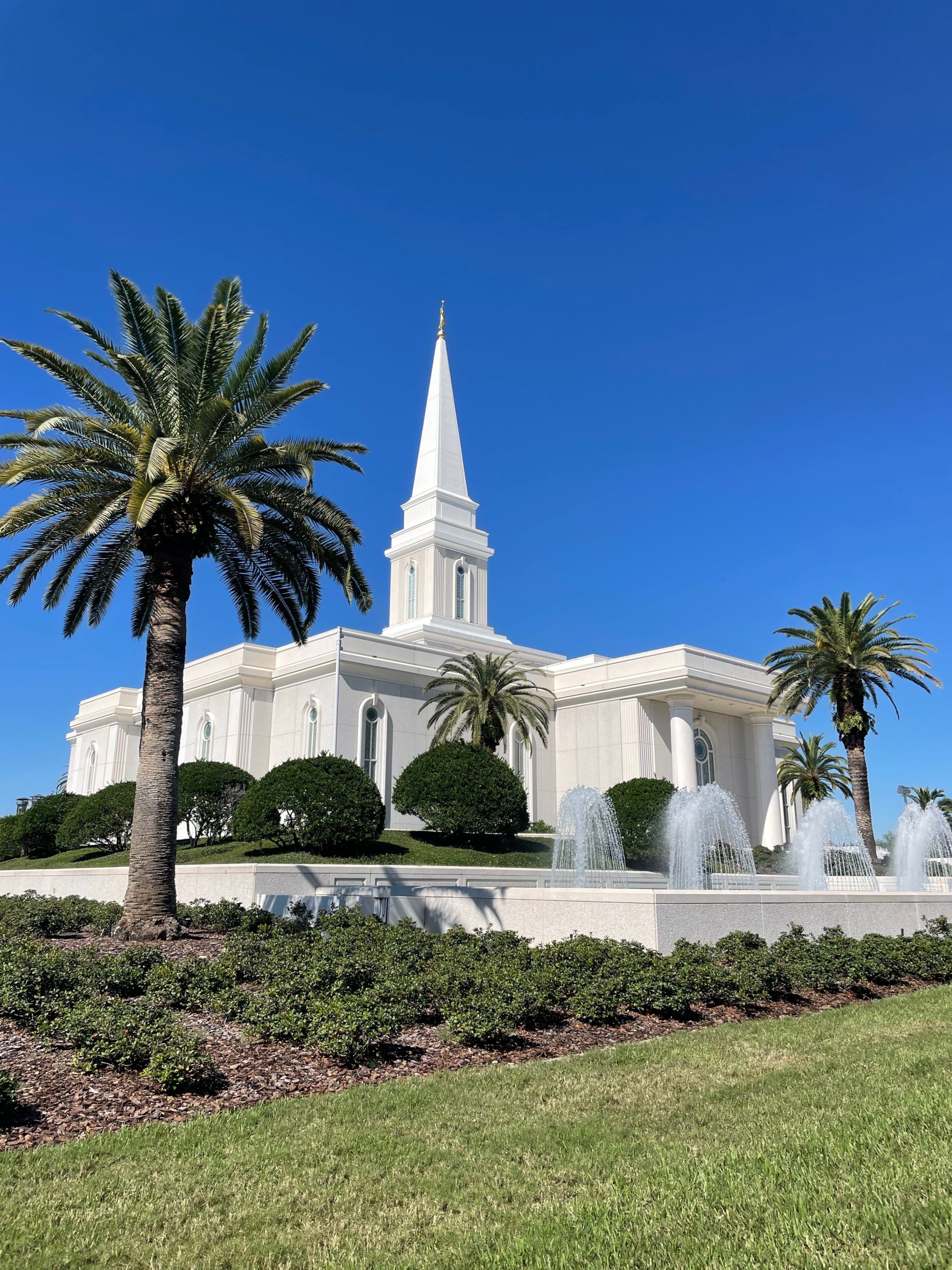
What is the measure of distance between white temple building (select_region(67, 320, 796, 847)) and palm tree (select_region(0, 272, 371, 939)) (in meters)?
15.9

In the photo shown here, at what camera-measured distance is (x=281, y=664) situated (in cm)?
3403

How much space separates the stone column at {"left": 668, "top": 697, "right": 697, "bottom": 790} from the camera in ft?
109

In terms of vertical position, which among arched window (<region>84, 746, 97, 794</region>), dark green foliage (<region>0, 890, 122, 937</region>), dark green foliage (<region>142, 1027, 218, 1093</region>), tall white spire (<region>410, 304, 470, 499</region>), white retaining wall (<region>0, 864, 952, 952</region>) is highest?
tall white spire (<region>410, 304, 470, 499</region>)

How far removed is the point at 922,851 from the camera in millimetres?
26109

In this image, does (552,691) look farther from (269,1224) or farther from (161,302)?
(269,1224)

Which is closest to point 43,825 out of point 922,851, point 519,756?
point 519,756

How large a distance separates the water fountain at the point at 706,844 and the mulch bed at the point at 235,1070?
1441 cm

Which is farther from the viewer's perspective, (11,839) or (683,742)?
(683,742)

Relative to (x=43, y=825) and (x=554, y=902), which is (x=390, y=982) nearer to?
(x=554, y=902)

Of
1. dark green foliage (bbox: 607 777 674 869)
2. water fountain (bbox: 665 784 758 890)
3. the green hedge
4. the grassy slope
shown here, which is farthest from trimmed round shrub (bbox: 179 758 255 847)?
the grassy slope

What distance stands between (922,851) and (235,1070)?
78.4ft

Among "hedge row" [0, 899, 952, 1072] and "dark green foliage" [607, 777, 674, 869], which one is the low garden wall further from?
"dark green foliage" [607, 777, 674, 869]

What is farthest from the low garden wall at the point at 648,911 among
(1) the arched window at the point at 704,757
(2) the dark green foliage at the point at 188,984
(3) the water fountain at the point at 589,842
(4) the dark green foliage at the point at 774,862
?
(1) the arched window at the point at 704,757

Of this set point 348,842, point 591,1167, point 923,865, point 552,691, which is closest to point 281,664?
point 552,691
